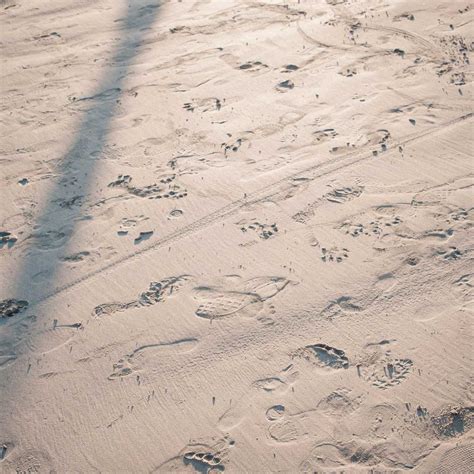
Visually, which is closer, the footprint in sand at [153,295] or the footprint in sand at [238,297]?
the footprint in sand at [238,297]

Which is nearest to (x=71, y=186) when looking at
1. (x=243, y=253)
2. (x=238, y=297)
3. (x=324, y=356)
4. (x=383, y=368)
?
(x=243, y=253)

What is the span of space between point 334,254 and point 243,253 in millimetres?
583

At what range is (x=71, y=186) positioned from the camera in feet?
15.4

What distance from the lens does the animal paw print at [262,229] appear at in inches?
162

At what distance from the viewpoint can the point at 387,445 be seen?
2883 mm

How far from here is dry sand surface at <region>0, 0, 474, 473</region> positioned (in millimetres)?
3018

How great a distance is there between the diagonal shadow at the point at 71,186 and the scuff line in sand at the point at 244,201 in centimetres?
→ 20

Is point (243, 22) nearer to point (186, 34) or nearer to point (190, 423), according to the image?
point (186, 34)

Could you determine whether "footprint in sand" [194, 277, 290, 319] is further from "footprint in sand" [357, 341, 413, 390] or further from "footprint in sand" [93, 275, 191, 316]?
"footprint in sand" [357, 341, 413, 390]

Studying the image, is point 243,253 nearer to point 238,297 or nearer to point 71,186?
point 238,297

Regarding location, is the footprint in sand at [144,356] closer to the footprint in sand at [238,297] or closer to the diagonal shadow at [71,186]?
the footprint in sand at [238,297]

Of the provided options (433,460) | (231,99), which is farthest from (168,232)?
(433,460)

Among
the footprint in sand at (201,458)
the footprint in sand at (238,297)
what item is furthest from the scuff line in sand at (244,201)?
the footprint in sand at (201,458)

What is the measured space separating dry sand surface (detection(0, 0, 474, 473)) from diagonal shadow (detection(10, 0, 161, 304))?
2 centimetres
